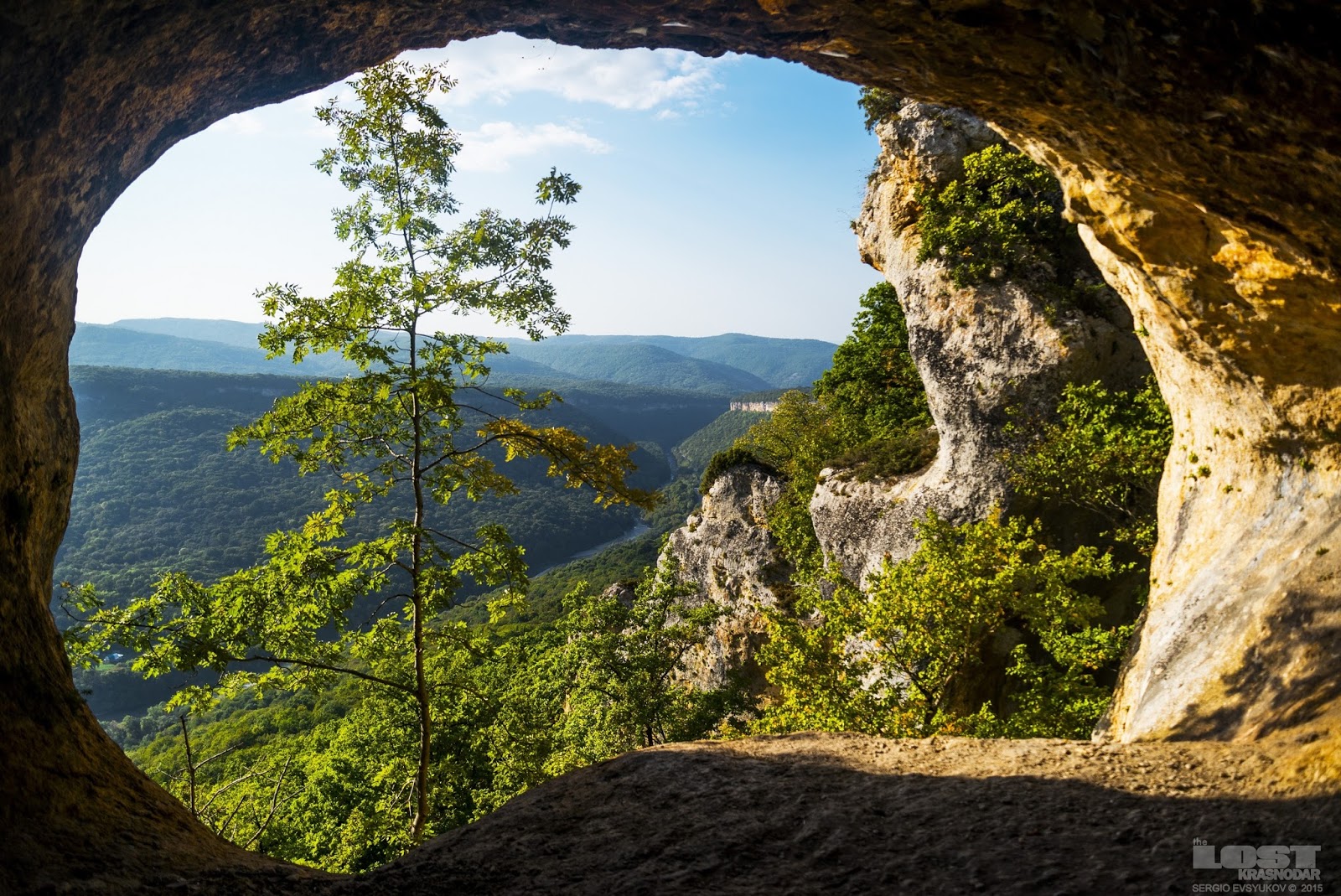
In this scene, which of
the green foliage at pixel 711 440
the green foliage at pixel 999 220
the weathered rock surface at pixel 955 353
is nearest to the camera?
the weathered rock surface at pixel 955 353

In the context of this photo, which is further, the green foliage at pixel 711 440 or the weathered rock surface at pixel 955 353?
the green foliage at pixel 711 440

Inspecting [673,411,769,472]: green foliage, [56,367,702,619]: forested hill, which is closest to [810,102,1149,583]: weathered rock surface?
[56,367,702,619]: forested hill

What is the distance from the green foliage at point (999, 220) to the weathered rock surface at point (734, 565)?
1484 cm

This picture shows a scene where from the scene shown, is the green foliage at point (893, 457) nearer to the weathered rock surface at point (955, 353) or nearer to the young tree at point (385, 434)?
the weathered rock surface at point (955, 353)

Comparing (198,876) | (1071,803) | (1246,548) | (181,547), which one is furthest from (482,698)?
(181,547)

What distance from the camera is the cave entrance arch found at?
5055 mm

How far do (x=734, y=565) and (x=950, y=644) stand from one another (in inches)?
748

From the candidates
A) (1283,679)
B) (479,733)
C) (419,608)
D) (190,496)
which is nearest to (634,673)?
(479,733)

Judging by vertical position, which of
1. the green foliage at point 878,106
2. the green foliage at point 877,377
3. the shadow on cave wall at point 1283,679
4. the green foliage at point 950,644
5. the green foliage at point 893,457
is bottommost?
the green foliage at point 950,644

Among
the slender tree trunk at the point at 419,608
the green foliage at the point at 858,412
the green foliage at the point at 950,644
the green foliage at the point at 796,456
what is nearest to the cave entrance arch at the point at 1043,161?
the green foliage at the point at 950,644

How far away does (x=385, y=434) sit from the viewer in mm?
11070

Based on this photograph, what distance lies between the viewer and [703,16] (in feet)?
24.5

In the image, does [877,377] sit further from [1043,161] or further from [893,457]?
[1043,161]

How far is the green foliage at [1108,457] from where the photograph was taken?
14734 millimetres
